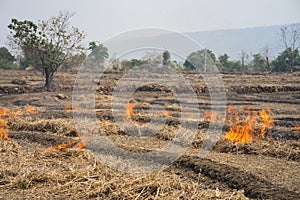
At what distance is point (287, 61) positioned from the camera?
158 feet

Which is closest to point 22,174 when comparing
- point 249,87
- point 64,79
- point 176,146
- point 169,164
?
point 169,164

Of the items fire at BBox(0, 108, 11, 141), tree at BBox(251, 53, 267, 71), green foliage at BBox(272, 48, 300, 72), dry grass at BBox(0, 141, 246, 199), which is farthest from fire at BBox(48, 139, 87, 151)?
tree at BBox(251, 53, 267, 71)

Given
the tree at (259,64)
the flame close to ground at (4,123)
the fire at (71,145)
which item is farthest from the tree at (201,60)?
the tree at (259,64)

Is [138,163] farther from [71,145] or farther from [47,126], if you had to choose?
[47,126]

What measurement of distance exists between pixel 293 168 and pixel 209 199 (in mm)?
3033

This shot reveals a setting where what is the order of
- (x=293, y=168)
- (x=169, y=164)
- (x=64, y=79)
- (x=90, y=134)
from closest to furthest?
1. (x=293, y=168)
2. (x=169, y=164)
3. (x=90, y=134)
4. (x=64, y=79)

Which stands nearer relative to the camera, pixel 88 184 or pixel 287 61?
pixel 88 184

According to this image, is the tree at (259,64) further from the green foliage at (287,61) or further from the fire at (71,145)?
the fire at (71,145)

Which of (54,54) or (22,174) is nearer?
(22,174)

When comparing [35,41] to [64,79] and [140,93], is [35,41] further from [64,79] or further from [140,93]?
[64,79]

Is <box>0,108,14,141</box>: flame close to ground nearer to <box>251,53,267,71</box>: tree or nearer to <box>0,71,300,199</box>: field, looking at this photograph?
<box>0,71,300,199</box>: field

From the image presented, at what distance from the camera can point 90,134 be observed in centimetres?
1244

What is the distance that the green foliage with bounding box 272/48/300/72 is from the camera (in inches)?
1859

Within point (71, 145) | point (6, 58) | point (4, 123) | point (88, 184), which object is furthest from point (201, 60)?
point (6, 58)
